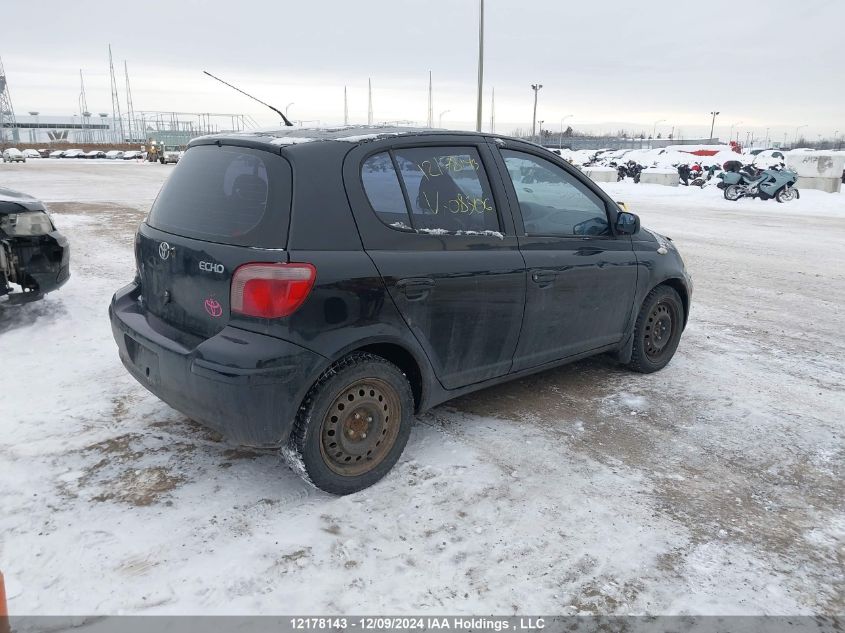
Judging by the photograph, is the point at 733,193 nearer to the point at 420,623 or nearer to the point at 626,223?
the point at 626,223

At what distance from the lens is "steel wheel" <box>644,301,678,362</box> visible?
4754 millimetres

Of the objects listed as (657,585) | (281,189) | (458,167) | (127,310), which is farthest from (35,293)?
(657,585)

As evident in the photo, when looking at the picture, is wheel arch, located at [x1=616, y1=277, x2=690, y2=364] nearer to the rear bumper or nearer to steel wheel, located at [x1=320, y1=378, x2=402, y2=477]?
steel wheel, located at [x1=320, y1=378, x2=402, y2=477]

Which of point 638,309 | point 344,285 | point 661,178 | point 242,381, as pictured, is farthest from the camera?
point 661,178

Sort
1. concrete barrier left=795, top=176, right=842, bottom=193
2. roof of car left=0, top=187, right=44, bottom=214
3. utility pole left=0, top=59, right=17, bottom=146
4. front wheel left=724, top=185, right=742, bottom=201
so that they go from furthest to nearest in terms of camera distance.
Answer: utility pole left=0, top=59, right=17, bottom=146, concrete barrier left=795, top=176, right=842, bottom=193, front wheel left=724, top=185, right=742, bottom=201, roof of car left=0, top=187, right=44, bottom=214

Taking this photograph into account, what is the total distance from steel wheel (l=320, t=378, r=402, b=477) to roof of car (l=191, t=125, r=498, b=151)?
1.18 m

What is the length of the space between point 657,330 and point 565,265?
4.52ft

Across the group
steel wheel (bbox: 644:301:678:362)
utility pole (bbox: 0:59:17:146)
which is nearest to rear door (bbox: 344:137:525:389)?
steel wheel (bbox: 644:301:678:362)

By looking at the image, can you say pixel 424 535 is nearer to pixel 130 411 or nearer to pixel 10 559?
pixel 10 559

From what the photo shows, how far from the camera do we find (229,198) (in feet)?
10.0

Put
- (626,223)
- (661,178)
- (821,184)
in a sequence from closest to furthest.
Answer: (626,223)
(821,184)
(661,178)

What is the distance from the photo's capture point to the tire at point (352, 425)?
2.89 metres

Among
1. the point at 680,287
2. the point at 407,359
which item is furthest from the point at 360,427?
the point at 680,287

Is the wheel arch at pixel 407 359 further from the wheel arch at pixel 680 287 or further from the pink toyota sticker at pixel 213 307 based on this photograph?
the wheel arch at pixel 680 287
